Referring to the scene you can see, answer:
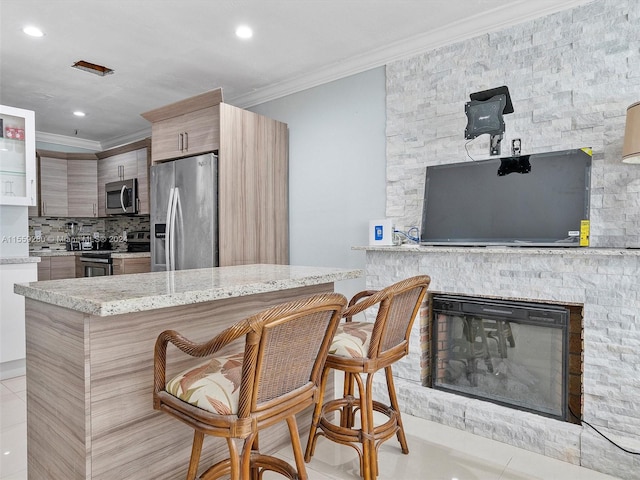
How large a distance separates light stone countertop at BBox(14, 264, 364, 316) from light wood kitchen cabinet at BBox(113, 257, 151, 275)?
329cm

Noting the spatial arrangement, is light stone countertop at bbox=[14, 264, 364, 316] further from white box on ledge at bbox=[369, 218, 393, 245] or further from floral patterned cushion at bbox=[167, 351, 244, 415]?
white box on ledge at bbox=[369, 218, 393, 245]

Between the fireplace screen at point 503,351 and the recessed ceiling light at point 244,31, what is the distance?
7.78 ft

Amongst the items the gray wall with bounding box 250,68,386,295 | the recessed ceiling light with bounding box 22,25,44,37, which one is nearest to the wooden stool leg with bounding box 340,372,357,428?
the gray wall with bounding box 250,68,386,295

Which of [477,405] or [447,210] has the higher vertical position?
[447,210]

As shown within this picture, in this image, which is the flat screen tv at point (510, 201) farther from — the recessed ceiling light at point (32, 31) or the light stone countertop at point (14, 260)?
the light stone countertop at point (14, 260)

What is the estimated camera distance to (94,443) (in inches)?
55.5

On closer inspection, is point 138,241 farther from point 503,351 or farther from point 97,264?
point 503,351

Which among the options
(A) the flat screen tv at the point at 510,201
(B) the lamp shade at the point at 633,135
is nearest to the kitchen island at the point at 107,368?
(A) the flat screen tv at the point at 510,201

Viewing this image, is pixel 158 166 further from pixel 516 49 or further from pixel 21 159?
pixel 516 49

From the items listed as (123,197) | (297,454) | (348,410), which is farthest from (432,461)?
(123,197)

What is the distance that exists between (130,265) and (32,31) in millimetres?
2625

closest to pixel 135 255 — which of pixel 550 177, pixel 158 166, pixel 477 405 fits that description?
pixel 158 166

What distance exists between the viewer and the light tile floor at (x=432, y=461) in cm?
211

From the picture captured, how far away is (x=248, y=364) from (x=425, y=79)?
110 inches
